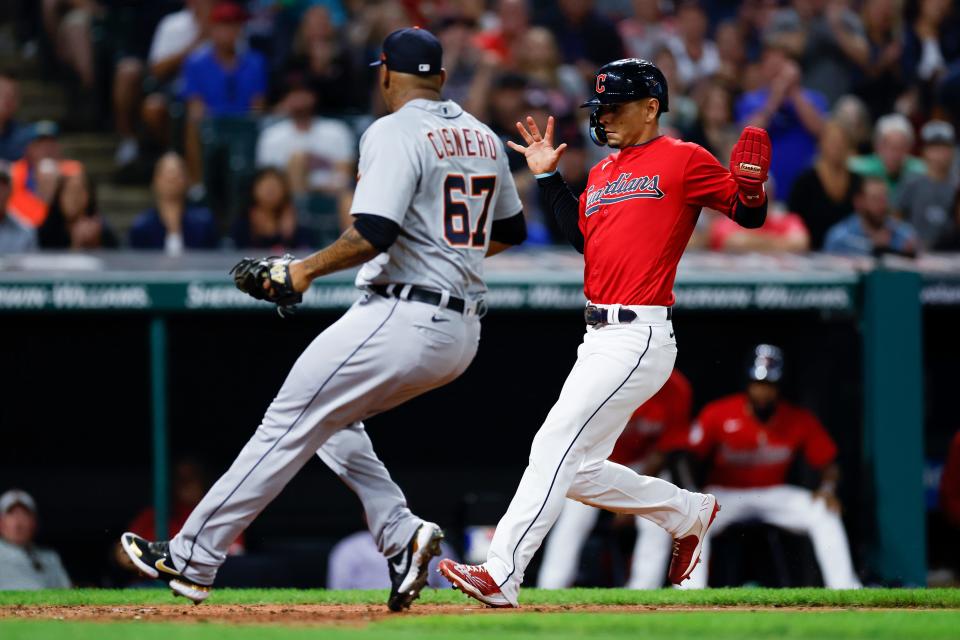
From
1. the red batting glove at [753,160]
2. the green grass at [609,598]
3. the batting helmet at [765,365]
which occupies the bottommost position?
the green grass at [609,598]

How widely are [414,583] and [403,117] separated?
140cm

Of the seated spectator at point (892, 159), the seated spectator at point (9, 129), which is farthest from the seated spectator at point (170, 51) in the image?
the seated spectator at point (892, 159)

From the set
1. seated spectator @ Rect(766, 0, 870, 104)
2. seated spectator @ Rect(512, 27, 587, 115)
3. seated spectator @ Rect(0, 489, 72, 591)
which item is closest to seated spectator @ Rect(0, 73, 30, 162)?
seated spectator @ Rect(0, 489, 72, 591)

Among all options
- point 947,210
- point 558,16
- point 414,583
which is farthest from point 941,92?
point 414,583

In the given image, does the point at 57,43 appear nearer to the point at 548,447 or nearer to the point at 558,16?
the point at 558,16

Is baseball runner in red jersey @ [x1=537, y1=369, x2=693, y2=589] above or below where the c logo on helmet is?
below

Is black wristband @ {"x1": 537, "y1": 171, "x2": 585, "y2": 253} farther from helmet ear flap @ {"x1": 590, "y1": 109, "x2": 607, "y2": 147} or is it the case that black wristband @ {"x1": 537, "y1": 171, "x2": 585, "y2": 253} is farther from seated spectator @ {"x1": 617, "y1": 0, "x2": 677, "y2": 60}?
seated spectator @ {"x1": 617, "y1": 0, "x2": 677, "y2": 60}

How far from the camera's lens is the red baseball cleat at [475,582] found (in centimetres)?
464

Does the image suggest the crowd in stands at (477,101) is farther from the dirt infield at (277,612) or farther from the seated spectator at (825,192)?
the dirt infield at (277,612)

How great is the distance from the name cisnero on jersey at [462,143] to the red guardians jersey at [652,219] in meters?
0.41

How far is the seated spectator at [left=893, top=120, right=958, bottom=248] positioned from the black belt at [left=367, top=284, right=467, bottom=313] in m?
5.76

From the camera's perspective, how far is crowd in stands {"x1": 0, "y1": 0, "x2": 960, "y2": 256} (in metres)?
8.96

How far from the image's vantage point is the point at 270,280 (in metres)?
4.64

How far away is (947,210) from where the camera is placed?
9984 mm
